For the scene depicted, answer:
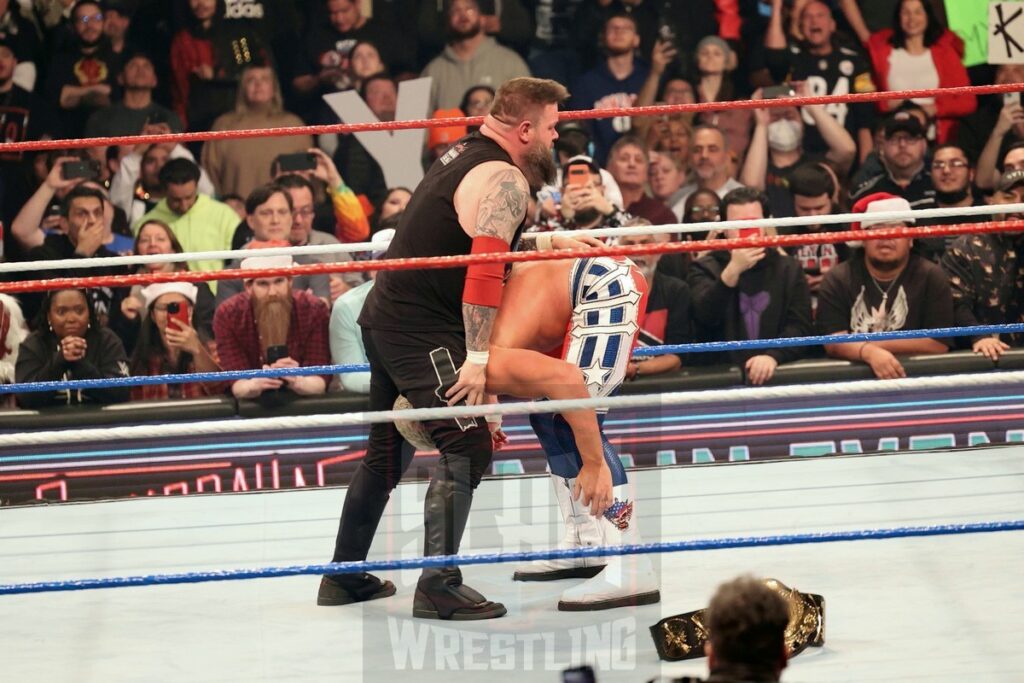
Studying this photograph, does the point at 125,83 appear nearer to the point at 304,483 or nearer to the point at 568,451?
the point at 304,483

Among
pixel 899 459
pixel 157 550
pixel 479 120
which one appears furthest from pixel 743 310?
pixel 157 550

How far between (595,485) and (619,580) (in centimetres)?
25

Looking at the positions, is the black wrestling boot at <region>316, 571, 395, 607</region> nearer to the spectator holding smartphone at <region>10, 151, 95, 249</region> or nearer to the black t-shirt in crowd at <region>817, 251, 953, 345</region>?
the black t-shirt in crowd at <region>817, 251, 953, 345</region>

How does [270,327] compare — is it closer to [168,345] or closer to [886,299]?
[168,345]

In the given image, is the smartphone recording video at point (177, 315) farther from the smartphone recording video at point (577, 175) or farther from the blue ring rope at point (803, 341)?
the blue ring rope at point (803, 341)

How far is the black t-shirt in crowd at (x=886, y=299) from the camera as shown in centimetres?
424

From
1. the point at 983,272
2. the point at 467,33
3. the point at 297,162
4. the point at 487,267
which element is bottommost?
the point at 983,272

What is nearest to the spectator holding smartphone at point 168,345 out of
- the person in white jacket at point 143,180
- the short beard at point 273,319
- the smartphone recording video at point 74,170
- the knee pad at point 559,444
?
the short beard at point 273,319

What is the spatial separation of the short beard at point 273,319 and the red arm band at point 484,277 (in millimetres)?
1773

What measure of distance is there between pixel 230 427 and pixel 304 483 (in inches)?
74.4

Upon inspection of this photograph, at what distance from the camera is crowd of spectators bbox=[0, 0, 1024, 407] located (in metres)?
4.25

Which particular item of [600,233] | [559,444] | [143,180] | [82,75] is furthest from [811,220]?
[82,75]

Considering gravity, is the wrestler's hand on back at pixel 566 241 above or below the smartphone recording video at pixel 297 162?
below

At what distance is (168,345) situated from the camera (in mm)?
4375
